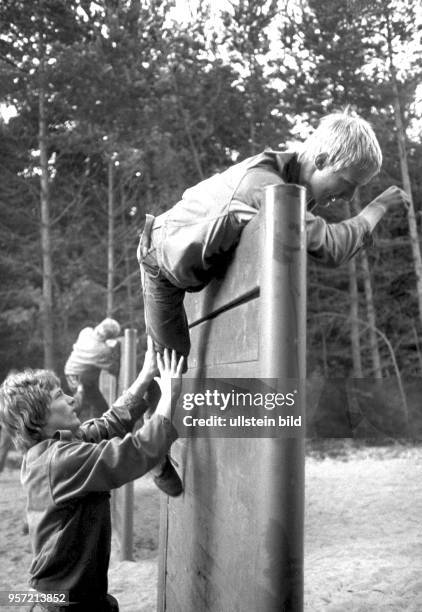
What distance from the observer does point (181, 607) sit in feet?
6.20

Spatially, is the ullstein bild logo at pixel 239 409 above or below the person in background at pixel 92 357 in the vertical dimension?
below

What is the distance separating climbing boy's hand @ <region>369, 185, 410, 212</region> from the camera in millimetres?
1544

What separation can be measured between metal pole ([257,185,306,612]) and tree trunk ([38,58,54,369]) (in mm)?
10859

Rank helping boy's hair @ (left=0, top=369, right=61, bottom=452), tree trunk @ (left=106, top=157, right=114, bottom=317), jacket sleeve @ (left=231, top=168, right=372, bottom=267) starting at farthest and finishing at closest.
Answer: tree trunk @ (left=106, top=157, right=114, bottom=317)
helping boy's hair @ (left=0, top=369, right=61, bottom=452)
jacket sleeve @ (left=231, top=168, right=372, bottom=267)

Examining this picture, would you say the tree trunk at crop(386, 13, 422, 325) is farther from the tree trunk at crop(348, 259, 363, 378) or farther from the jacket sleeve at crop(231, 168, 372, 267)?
the jacket sleeve at crop(231, 168, 372, 267)

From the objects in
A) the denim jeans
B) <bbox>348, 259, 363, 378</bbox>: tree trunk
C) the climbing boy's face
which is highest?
<bbox>348, 259, 363, 378</bbox>: tree trunk

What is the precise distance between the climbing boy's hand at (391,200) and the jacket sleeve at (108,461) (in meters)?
0.79

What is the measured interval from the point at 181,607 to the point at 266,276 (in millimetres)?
1261

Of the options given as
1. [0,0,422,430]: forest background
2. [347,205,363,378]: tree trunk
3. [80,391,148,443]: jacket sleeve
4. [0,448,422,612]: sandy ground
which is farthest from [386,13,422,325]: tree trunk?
[80,391,148,443]: jacket sleeve

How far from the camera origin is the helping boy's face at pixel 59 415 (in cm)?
186

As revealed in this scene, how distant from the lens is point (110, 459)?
5.31 ft

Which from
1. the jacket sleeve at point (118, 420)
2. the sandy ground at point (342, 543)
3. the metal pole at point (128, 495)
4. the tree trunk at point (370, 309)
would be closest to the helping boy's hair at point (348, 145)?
the jacket sleeve at point (118, 420)

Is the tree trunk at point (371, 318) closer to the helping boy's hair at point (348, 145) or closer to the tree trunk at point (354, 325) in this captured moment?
the tree trunk at point (354, 325)

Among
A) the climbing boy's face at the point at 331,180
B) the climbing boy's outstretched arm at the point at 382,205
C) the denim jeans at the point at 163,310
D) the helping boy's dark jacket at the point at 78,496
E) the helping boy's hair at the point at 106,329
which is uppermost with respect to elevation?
the helping boy's hair at the point at 106,329
